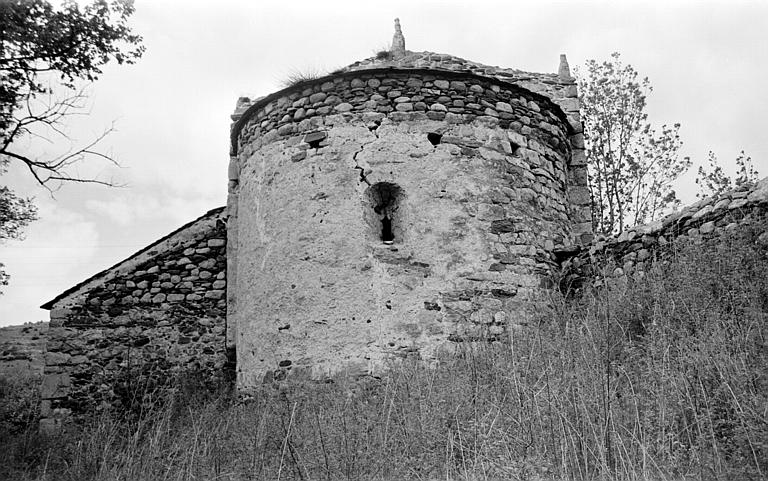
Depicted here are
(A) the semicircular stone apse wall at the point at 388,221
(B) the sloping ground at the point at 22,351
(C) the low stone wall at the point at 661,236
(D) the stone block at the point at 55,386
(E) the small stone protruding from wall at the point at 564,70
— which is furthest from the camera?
(B) the sloping ground at the point at 22,351

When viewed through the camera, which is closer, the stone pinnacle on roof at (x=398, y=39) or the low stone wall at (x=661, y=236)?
the low stone wall at (x=661, y=236)

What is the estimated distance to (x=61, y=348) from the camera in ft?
32.0

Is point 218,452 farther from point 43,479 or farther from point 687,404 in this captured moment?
point 687,404

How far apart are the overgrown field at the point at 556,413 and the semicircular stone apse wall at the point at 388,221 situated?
53 cm

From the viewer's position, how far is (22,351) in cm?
1681

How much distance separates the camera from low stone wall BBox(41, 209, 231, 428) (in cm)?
961

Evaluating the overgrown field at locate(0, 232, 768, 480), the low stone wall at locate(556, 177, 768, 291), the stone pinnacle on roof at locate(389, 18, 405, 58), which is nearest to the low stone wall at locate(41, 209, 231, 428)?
the overgrown field at locate(0, 232, 768, 480)

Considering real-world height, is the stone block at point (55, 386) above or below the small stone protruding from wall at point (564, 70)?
below

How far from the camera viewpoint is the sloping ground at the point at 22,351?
15414mm

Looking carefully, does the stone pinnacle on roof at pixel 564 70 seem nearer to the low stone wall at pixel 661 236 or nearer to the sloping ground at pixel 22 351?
the low stone wall at pixel 661 236

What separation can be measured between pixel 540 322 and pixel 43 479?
502cm

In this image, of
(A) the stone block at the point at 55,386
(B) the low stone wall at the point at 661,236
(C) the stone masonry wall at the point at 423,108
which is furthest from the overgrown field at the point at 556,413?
(C) the stone masonry wall at the point at 423,108

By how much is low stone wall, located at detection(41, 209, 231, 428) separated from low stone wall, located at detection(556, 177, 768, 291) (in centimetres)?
515

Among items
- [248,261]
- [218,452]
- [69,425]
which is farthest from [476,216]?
[69,425]
